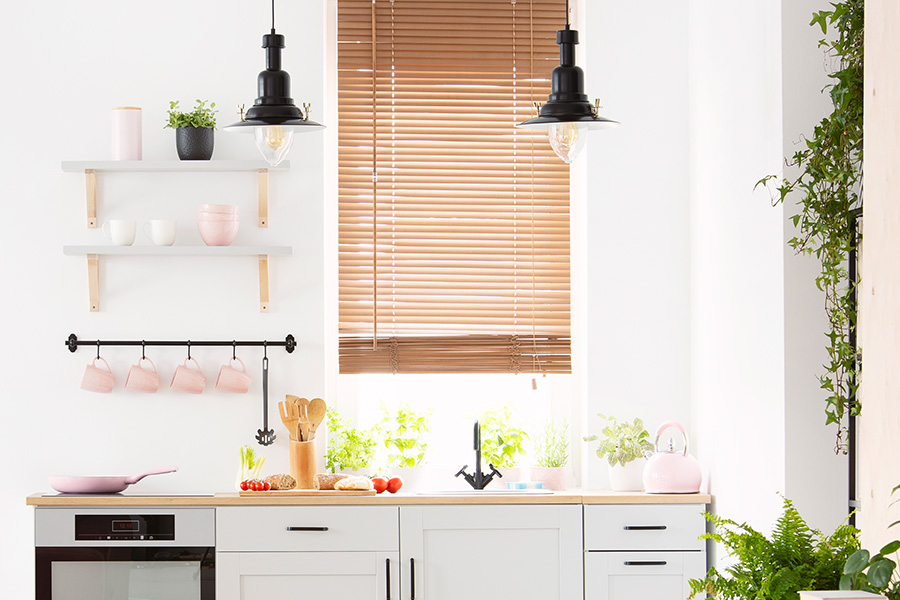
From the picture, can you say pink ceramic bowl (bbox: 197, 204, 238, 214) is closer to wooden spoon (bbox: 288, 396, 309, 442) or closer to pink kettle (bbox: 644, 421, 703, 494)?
wooden spoon (bbox: 288, 396, 309, 442)

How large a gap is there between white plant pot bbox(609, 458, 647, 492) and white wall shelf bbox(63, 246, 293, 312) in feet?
4.91

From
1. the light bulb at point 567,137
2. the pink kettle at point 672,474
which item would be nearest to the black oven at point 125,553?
the pink kettle at point 672,474

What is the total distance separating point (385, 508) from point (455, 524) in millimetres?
257

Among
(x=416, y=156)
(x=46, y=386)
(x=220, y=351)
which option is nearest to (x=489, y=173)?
(x=416, y=156)

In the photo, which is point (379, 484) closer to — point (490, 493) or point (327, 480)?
point (327, 480)

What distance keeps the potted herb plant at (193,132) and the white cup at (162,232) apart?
0.27 m

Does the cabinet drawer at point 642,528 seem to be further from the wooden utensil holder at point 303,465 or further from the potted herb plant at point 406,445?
the wooden utensil holder at point 303,465

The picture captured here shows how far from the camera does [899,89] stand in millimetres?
2090

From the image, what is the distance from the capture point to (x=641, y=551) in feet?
11.7

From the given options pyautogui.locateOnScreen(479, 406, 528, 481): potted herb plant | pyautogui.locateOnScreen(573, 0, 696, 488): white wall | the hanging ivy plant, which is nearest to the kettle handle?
pyautogui.locateOnScreen(573, 0, 696, 488): white wall

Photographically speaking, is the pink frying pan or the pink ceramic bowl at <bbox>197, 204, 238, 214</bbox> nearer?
the pink frying pan

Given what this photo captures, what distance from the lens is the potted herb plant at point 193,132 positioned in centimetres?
380

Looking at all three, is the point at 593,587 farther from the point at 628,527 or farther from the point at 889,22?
the point at 889,22

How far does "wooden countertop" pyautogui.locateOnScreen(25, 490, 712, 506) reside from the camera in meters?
3.55
